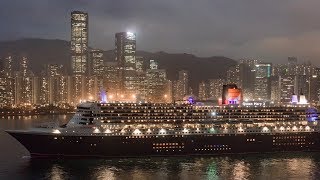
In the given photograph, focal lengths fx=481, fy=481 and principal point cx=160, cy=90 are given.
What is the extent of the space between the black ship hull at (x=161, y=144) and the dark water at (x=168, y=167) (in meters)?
0.56

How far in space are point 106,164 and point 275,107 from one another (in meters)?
13.4

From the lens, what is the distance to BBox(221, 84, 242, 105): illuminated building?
3603 centimetres

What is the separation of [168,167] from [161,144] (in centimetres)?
295

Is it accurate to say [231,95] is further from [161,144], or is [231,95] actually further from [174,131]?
[161,144]

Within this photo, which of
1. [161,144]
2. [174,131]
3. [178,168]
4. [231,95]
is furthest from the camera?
[231,95]

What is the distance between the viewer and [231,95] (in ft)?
119

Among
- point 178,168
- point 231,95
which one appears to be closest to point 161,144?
point 178,168

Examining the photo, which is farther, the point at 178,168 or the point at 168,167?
the point at 168,167

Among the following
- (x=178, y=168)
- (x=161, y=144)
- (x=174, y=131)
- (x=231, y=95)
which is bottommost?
(x=178, y=168)

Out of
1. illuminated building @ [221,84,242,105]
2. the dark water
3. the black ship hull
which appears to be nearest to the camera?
the dark water

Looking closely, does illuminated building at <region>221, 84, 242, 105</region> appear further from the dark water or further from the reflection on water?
the reflection on water

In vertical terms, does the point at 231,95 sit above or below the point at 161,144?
above

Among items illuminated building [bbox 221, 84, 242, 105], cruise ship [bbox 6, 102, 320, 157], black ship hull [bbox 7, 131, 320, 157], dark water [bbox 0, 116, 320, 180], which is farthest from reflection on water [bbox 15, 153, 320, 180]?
illuminated building [bbox 221, 84, 242, 105]

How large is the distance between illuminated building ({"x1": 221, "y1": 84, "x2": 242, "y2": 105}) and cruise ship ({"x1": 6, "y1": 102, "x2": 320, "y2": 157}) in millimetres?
1953
